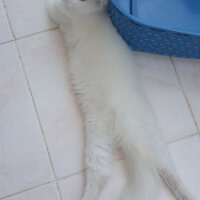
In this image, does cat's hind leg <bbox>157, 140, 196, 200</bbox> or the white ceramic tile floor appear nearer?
cat's hind leg <bbox>157, 140, 196, 200</bbox>

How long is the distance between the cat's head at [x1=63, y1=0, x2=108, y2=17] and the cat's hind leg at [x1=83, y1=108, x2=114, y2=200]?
1.34 ft

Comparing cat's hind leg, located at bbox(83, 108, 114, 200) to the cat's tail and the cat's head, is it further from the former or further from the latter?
the cat's head

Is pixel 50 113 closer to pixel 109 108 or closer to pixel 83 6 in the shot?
pixel 109 108

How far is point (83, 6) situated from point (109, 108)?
0.42 m

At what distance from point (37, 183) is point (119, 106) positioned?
495mm

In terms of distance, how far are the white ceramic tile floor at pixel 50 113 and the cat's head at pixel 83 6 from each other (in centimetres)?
17

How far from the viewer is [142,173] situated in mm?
987

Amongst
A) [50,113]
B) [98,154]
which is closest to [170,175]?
[98,154]

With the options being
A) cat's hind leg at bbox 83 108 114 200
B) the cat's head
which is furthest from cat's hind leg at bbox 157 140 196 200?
the cat's head

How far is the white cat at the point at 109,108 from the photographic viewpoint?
1.00 metres

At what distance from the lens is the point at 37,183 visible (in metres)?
1.18

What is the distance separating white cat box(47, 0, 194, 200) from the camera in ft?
3.27

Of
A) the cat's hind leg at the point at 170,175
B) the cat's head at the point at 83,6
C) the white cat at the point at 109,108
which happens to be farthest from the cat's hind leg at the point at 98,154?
the cat's head at the point at 83,6

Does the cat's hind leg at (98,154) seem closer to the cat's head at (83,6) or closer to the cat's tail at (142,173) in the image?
the cat's tail at (142,173)
